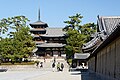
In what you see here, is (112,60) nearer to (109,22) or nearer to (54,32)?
(109,22)

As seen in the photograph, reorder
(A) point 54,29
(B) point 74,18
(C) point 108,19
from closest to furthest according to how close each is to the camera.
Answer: (C) point 108,19 → (B) point 74,18 → (A) point 54,29

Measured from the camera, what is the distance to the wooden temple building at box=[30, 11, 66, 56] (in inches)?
3159

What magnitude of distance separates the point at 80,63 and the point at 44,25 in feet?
105

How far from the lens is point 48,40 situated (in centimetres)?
8362

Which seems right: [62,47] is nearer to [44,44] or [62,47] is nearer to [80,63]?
[44,44]

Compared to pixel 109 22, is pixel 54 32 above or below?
above

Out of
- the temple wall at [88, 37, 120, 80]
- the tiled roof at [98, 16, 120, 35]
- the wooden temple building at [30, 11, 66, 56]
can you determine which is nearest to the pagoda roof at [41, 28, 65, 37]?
the wooden temple building at [30, 11, 66, 56]

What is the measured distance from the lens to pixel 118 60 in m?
12.9

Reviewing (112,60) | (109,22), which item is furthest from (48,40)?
(112,60)

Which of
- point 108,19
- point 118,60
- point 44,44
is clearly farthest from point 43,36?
point 118,60

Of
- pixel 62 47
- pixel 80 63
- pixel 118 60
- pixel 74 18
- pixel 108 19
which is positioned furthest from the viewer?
pixel 62 47

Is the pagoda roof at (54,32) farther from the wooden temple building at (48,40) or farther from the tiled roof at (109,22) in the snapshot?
the tiled roof at (109,22)

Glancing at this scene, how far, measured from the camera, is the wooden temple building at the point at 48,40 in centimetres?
8025

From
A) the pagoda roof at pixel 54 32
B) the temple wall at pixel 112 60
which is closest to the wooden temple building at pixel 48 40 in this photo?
the pagoda roof at pixel 54 32
